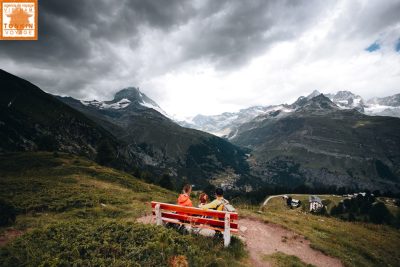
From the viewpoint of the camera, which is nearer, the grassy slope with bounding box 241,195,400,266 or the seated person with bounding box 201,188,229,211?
the seated person with bounding box 201,188,229,211

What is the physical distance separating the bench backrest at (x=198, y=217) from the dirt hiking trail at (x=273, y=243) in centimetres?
100

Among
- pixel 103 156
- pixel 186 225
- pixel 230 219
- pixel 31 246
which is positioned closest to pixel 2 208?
pixel 31 246

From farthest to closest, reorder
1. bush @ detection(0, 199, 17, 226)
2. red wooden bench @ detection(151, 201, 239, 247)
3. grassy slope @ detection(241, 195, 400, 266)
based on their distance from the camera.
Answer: bush @ detection(0, 199, 17, 226), grassy slope @ detection(241, 195, 400, 266), red wooden bench @ detection(151, 201, 239, 247)

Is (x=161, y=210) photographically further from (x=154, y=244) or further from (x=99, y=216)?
(x=99, y=216)

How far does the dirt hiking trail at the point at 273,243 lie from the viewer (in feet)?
44.5

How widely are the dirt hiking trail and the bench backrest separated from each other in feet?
3.30

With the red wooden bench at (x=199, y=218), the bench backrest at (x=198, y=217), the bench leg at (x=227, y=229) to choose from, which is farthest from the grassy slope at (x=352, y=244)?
the bench backrest at (x=198, y=217)

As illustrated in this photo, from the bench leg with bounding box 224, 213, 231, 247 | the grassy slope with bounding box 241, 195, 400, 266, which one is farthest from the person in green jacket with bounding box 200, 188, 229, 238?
the grassy slope with bounding box 241, 195, 400, 266

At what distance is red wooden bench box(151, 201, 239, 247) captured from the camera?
40.0ft

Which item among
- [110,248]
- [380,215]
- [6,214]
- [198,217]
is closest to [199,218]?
[198,217]

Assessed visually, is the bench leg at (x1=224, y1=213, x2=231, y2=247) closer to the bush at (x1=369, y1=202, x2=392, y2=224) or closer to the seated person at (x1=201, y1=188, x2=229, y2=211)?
the seated person at (x1=201, y1=188, x2=229, y2=211)

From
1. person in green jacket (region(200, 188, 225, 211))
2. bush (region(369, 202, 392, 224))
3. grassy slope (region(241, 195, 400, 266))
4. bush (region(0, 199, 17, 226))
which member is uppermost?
person in green jacket (region(200, 188, 225, 211))

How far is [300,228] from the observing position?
18922 mm

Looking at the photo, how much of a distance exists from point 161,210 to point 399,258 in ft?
53.0
